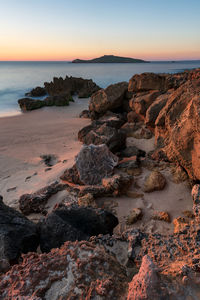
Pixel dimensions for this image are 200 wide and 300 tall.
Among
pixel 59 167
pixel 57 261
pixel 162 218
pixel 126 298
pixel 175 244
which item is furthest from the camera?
pixel 59 167

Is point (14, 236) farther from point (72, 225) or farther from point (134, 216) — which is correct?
point (134, 216)

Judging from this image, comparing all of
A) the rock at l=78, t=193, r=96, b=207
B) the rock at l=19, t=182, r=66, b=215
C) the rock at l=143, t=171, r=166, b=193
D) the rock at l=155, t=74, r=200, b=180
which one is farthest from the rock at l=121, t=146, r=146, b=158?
A: the rock at l=19, t=182, r=66, b=215

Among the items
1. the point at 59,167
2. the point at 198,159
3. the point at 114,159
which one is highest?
the point at 198,159

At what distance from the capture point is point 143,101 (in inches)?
265

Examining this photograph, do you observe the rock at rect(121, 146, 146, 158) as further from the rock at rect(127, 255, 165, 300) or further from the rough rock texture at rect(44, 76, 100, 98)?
the rough rock texture at rect(44, 76, 100, 98)

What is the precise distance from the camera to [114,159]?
459 cm

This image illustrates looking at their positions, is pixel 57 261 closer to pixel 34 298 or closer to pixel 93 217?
pixel 34 298

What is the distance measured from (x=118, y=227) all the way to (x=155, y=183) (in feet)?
3.62

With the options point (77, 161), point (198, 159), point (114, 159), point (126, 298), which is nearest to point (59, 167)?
point (77, 161)

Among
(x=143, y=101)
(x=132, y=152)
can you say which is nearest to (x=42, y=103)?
(x=143, y=101)

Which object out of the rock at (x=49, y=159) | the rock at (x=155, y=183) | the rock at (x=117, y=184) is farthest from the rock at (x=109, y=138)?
the rock at (x=155, y=183)

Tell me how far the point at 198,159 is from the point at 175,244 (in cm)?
131

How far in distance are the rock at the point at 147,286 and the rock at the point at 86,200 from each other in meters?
2.27

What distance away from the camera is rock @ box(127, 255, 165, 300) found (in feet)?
4.02
